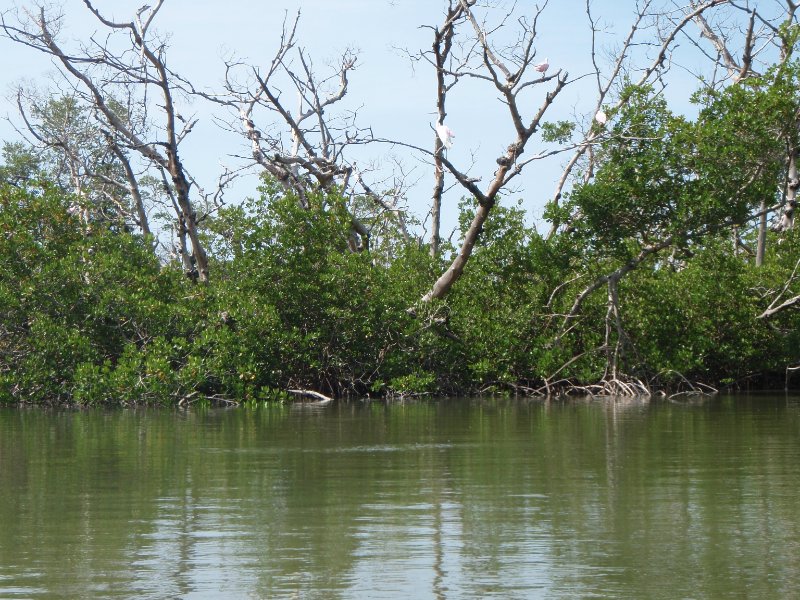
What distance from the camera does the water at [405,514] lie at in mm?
4488

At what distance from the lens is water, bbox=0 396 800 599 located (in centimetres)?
449

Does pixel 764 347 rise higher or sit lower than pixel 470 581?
higher

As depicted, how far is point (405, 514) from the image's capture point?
19.9 ft

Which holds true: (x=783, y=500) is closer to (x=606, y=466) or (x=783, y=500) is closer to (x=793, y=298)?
(x=606, y=466)

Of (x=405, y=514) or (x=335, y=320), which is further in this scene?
(x=335, y=320)

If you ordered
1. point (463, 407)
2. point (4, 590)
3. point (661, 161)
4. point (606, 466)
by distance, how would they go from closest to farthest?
point (4, 590)
point (606, 466)
point (463, 407)
point (661, 161)

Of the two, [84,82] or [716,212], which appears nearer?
[716,212]

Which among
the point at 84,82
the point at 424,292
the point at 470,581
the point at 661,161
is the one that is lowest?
the point at 470,581

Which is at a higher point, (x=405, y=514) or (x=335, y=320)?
(x=335, y=320)

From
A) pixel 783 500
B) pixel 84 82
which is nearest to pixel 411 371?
pixel 84 82

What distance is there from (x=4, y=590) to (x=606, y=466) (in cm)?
481

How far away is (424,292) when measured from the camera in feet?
67.2

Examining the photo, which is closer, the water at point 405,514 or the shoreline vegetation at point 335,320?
the water at point 405,514

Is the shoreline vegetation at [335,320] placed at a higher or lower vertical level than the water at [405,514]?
higher
